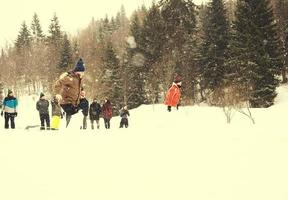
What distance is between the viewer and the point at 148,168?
5.13 metres

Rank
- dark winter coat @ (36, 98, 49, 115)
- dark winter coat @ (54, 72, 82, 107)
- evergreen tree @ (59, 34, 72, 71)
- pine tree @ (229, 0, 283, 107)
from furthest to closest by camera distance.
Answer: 1. evergreen tree @ (59, 34, 72, 71)
2. pine tree @ (229, 0, 283, 107)
3. dark winter coat @ (36, 98, 49, 115)
4. dark winter coat @ (54, 72, 82, 107)

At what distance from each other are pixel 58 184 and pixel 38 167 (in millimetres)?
860

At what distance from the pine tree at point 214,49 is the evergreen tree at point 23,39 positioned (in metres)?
48.3

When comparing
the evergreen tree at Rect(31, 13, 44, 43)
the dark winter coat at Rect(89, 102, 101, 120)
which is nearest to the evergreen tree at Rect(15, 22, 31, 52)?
the evergreen tree at Rect(31, 13, 44, 43)

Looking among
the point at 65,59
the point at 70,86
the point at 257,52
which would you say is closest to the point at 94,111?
the point at 70,86

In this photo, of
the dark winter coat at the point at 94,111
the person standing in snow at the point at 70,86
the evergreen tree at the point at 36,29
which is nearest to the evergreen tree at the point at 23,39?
the evergreen tree at the point at 36,29

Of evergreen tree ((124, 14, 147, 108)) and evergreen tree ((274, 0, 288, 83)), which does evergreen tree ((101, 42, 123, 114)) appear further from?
evergreen tree ((274, 0, 288, 83))

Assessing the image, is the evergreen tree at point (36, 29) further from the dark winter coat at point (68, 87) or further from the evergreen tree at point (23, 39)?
the dark winter coat at point (68, 87)

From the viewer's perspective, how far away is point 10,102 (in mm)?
14930

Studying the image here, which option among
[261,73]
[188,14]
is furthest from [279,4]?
[188,14]

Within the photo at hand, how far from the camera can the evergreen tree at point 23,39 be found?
84.2 m

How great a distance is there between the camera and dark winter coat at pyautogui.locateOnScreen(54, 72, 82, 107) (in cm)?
916

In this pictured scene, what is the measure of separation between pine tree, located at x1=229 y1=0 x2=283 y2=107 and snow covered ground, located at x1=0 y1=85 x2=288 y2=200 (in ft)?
84.0

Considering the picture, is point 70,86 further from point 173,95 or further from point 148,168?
point 173,95
